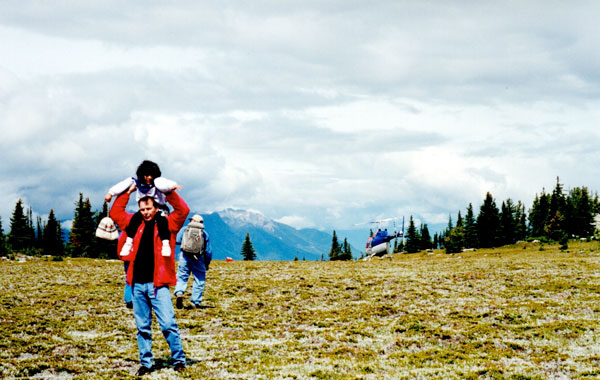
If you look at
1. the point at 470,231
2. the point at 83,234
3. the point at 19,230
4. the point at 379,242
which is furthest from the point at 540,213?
the point at 19,230

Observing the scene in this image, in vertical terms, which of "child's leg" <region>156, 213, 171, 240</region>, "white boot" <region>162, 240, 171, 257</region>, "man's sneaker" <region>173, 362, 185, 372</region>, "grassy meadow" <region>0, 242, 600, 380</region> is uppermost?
"child's leg" <region>156, 213, 171, 240</region>

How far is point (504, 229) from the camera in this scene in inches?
4508

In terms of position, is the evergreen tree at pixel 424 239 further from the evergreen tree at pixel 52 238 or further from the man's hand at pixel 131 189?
the man's hand at pixel 131 189

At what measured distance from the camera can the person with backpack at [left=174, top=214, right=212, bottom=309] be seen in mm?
19073

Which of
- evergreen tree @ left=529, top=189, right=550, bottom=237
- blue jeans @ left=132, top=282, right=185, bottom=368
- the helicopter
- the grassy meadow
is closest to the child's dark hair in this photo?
blue jeans @ left=132, top=282, right=185, bottom=368

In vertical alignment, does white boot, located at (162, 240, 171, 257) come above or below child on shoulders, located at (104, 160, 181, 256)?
below

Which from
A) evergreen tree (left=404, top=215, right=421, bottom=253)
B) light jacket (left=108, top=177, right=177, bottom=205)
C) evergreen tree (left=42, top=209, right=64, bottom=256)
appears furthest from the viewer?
evergreen tree (left=404, top=215, right=421, bottom=253)

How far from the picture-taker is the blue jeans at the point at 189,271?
63.5 feet

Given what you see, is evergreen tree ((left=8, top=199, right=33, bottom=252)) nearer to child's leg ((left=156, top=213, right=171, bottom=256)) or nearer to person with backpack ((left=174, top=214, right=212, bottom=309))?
person with backpack ((left=174, top=214, right=212, bottom=309))

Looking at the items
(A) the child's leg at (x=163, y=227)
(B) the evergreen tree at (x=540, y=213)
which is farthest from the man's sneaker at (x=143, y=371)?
(B) the evergreen tree at (x=540, y=213)

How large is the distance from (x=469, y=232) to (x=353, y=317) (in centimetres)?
11623

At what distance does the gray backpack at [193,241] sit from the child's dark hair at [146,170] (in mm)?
8600

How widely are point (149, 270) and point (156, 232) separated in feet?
2.91

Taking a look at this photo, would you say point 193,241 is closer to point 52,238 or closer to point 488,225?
point 488,225
